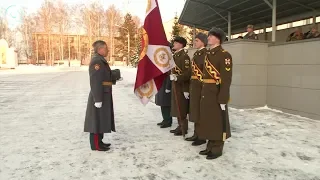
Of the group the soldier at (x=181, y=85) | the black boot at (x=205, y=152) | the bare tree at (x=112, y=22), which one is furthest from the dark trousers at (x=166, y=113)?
the bare tree at (x=112, y=22)

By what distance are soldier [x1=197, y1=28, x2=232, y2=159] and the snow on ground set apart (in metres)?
0.37

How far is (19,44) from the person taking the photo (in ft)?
225

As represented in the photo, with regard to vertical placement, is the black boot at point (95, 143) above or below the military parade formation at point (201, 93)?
below

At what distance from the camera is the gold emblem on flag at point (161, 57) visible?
499 cm

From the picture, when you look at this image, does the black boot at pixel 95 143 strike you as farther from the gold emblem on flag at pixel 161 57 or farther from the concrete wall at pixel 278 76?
the concrete wall at pixel 278 76

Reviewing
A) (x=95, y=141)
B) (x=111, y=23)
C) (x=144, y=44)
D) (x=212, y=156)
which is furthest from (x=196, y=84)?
(x=111, y=23)

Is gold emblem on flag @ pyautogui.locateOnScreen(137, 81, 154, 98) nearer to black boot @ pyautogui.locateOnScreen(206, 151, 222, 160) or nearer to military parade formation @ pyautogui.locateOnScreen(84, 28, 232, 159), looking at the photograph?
military parade formation @ pyautogui.locateOnScreen(84, 28, 232, 159)

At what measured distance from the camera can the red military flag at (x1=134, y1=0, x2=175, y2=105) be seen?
→ 4965 mm

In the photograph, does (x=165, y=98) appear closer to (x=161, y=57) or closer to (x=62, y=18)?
(x=161, y=57)

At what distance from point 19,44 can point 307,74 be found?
2923 inches

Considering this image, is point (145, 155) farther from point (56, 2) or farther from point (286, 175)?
point (56, 2)

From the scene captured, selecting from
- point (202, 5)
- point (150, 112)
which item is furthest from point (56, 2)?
point (150, 112)

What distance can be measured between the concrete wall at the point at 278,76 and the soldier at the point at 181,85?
10.4ft

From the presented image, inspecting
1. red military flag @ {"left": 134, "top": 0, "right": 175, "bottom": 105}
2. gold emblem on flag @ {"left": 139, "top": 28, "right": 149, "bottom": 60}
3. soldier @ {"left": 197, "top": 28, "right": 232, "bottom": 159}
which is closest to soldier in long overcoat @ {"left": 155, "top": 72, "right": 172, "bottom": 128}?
red military flag @ {"left": 134, "top": 0, "right": 175, "bottom": 105}
